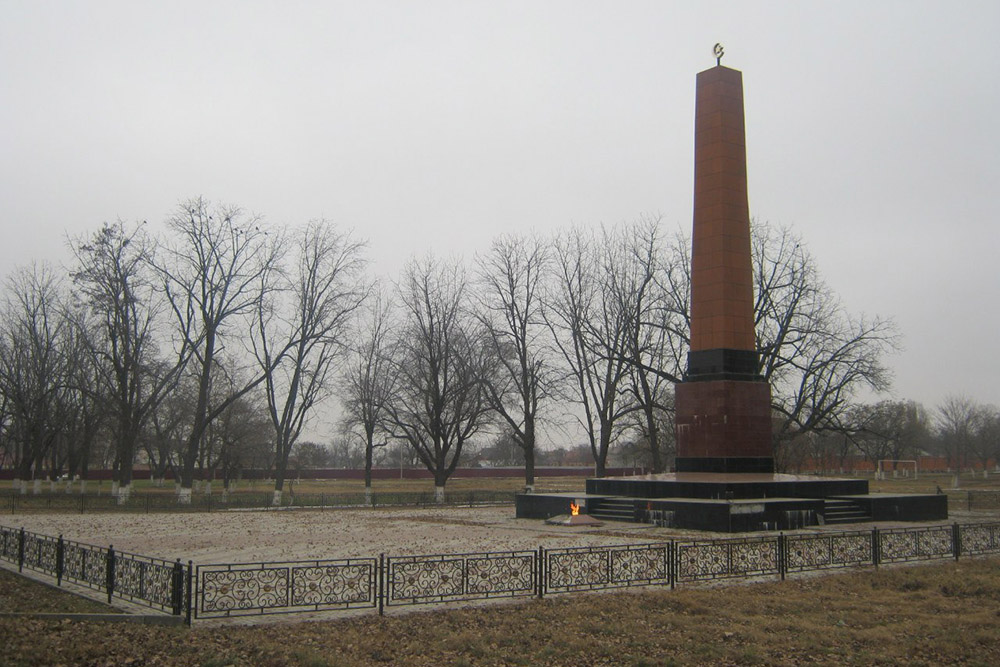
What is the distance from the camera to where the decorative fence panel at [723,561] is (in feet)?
39.0

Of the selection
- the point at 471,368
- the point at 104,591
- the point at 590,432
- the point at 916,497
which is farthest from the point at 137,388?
the point at 916,497

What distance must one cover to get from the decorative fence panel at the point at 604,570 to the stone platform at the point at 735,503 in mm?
8528

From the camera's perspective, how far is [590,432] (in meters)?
37.0

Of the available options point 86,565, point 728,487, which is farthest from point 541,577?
Answer: point 728,487

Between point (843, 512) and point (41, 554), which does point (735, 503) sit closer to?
point (843, 512)

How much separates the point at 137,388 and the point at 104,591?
26022mm

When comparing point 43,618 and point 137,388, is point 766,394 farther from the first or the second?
point 137,388

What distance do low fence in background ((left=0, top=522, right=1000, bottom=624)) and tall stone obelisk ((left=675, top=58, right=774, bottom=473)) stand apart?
8866 mm

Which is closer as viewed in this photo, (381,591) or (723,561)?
(381,591)

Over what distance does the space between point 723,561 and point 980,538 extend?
661cm

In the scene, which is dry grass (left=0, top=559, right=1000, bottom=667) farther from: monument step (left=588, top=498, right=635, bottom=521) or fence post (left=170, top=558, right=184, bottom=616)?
monument step (left=588, top=498, right=635, bottom=521)

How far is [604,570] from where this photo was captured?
11945 millimetres

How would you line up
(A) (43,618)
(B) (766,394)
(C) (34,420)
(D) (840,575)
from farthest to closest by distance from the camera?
(C) (34,420)
(B) (766,394)
(D) (840,575)
(A) (43,618)

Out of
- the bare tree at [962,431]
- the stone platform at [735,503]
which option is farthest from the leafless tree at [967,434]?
the stone platform at [735,503]
